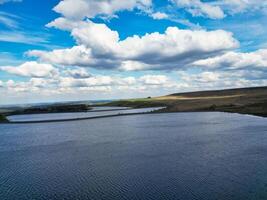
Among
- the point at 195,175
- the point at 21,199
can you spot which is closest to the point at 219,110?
the point at 195,175

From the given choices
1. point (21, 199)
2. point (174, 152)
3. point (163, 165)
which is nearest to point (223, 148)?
point (174, 152)

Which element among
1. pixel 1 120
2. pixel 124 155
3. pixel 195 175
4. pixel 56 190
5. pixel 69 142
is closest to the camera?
pixel 56 190

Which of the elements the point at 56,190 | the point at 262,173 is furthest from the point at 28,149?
the point at 262,173

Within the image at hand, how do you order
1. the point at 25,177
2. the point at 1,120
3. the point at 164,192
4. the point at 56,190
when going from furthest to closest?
the point at 1,120 → the point at 25,177 → the point at 56,190 → the point at 164,192

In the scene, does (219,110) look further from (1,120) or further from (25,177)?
(25,177)

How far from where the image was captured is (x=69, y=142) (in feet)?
132

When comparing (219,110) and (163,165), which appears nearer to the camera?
(163,165)

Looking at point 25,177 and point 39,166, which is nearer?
point 25,177

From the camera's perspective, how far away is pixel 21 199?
18.2 m

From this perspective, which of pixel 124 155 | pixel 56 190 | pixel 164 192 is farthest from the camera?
pixel 124 155

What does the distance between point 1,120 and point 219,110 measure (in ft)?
210

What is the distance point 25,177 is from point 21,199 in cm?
524

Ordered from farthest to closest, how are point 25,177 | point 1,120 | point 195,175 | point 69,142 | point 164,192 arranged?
point 1,120 → point 69,142 → point 25,177 → point 195,175 → point 164,192

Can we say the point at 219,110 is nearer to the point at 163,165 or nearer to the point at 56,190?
the point at 163,165
